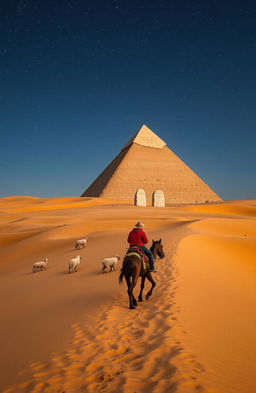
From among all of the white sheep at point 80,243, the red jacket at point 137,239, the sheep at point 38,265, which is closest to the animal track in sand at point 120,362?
the red jacket at point 137,239

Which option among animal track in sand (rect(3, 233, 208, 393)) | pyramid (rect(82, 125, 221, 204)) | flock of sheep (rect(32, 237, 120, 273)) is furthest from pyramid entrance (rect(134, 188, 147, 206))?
pyramid (rect(82, 125, 221, 204))

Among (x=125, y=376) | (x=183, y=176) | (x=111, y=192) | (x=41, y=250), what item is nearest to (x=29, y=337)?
(x=125, y=376)

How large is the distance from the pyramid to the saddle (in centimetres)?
5984

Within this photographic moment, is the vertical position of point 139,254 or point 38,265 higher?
point 139,254

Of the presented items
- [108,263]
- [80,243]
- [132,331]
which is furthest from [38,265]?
[132,331]

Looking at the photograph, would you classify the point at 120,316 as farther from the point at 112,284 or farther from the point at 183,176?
the point at 183,176

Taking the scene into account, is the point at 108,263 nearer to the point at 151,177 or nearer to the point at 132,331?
the point at 132,331

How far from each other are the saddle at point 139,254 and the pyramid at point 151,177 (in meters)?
59.8

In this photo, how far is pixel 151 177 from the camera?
74.4 m

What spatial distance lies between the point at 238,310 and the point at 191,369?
2.32 meters

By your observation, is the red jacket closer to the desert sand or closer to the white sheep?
the desert sand

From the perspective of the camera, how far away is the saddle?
15.3 ft

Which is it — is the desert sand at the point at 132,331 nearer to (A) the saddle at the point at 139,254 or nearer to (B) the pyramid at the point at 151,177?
(A) the saddle at the point at 139,254

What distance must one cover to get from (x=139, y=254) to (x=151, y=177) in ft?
231
